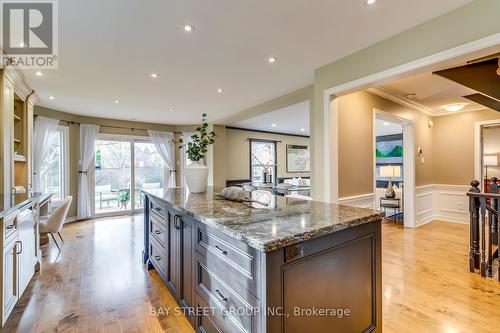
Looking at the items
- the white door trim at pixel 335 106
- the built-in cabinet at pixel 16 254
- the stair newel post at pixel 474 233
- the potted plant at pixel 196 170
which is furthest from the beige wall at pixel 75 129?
the stair newel post at pixel 474 233

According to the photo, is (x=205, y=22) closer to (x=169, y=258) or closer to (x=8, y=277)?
(x=169, y=258)

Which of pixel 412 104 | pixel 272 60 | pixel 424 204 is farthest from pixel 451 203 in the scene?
pixel 272 60

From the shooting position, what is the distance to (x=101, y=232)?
14.9ft

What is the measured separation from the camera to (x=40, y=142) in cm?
477

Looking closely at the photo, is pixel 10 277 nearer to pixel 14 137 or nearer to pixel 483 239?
pixel 14 137

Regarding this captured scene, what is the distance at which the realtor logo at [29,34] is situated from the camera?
6.25 feet

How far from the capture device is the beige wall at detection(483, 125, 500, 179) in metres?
5.86

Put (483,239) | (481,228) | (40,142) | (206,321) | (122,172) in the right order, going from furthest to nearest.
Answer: (122,172) → (40,142) → (481,228) → (483,239) → (206,321)

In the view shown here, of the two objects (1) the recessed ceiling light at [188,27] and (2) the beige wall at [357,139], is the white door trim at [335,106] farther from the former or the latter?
(1) the recessed ceiling light at [188,27]

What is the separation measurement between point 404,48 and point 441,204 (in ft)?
15.2

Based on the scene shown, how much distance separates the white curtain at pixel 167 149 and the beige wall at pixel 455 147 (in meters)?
6.69

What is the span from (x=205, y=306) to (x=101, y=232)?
403 centimetres

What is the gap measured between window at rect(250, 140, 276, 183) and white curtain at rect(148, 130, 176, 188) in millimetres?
2416

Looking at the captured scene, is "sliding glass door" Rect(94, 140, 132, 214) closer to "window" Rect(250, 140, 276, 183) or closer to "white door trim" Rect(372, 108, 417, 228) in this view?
"window" Rect(250, 140, 276, 183)
